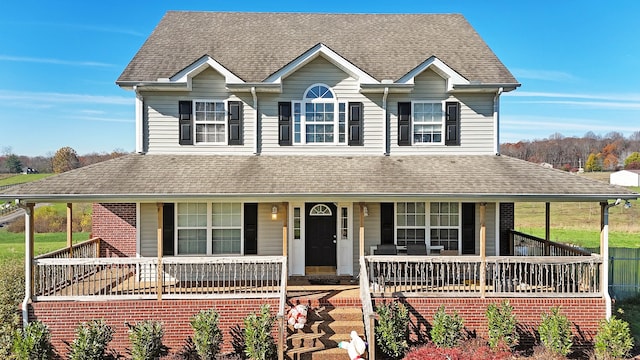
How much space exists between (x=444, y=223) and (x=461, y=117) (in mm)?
3506

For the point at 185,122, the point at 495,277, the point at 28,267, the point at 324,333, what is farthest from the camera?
the point at 185,122

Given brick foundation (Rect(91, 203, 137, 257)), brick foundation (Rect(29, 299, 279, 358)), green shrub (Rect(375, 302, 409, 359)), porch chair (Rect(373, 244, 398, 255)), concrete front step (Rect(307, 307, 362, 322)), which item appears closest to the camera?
green shrub (Rect(375, 302, 409, 359))

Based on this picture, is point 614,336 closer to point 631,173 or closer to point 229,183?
point 229,183

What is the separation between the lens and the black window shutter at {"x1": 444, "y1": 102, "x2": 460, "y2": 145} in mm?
13789

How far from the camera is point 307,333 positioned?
10.2m

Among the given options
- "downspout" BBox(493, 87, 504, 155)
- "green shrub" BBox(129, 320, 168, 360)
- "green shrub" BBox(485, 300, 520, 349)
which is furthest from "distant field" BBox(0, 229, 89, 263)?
"green shrub" BBox(485, 300, 520, 349)

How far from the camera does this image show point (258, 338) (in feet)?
31.5

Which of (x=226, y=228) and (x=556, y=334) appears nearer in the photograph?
(x=556, y=334)

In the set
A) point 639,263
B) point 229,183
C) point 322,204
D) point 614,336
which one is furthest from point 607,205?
point 229,183

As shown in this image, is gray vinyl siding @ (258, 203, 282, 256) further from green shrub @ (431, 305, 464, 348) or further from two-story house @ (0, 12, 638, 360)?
green shrub @ (431, 305, 464, 348)

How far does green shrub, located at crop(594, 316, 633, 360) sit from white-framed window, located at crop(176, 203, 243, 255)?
9.78 meters

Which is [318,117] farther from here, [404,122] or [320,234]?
[320,234]

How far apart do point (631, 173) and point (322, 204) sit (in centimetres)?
7049

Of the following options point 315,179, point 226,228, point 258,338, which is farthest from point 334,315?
point 226,228
